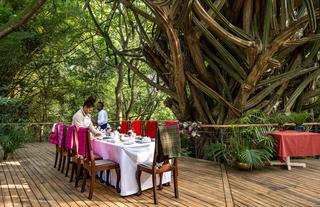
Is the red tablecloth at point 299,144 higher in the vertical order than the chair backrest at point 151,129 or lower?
lower

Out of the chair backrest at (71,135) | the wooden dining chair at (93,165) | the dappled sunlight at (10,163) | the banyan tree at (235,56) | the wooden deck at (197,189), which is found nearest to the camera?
the wooden deck at (197,189)

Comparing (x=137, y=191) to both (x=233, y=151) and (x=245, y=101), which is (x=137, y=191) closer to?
(x=233, y=151)

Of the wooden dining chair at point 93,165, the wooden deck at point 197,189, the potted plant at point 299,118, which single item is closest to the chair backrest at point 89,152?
the wooden dining chair at point 93,165

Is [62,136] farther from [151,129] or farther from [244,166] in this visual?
[244,166]

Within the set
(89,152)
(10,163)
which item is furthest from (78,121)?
(10,163)

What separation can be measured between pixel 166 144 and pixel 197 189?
1.02 m

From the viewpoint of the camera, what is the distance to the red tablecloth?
4781mm

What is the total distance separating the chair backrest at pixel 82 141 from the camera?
11.7ft

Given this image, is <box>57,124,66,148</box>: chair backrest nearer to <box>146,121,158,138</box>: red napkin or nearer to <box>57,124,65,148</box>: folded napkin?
<box>57,124,65,148</box>: folded napkin

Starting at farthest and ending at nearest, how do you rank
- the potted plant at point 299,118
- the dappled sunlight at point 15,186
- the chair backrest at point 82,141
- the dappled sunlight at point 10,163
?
the dappled sunlight at point 10,163
the potted plant at point 299,118
the dappled sunlight at point 15,186
the chair backrest at point 82,141

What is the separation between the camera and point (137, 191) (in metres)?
3.62

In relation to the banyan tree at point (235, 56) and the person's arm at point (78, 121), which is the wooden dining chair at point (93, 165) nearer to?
the person's arm at point (78, 121)

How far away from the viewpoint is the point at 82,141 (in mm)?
3691

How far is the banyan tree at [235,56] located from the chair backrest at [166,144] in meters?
2.28
